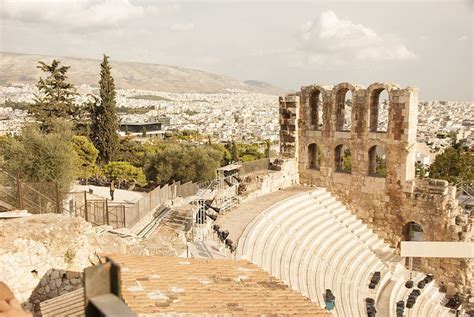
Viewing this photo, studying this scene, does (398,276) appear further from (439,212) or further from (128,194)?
(128,194)

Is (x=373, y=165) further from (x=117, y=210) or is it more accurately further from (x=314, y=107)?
(x=117, y=210)

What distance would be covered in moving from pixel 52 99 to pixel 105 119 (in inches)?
180

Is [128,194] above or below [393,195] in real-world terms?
below

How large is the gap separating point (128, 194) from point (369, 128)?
17.4 meters

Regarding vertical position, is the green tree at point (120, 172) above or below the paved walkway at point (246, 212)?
below

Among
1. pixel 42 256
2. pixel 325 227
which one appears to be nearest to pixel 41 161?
pixel 42 256

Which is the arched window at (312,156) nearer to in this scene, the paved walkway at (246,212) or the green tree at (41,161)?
the paved walkway at (246,212)

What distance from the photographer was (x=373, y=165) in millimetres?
22297

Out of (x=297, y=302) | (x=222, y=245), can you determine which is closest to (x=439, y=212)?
(x=222, y=245)

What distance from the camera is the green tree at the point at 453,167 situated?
1433 inches

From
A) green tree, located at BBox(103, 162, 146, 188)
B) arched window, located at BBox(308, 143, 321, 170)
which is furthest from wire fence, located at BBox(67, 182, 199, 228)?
→ green tree, located at BBox(103, 162, 146, 188)

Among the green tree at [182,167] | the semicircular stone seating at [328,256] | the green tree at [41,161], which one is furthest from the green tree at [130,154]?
the semicircular stone seating at [328,256]

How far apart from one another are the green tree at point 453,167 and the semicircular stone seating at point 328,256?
774 inches

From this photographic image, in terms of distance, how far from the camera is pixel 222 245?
1362 cm
